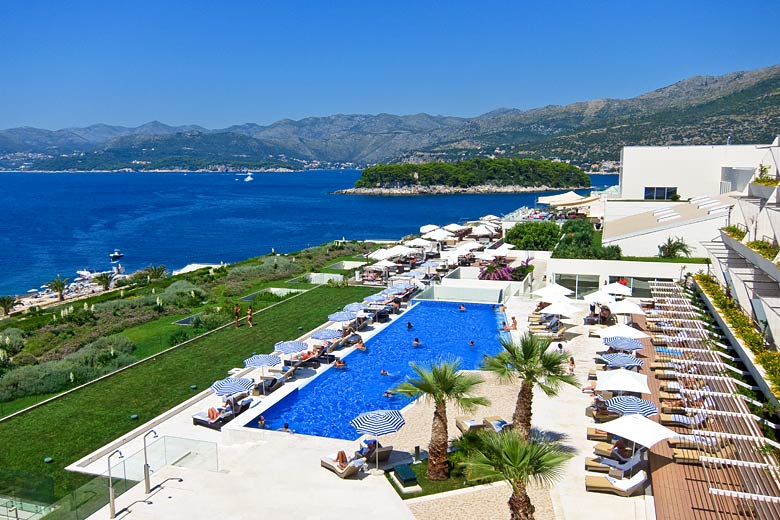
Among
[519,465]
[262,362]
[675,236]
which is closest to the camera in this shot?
[519,465]

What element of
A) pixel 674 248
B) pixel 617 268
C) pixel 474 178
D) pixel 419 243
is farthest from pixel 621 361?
pixel 474 178

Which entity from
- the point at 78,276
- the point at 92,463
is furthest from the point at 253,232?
the point at 92,463

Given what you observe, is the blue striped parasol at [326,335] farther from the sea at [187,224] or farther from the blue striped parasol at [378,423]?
the sea at [187,224]

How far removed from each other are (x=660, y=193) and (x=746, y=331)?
2910cm

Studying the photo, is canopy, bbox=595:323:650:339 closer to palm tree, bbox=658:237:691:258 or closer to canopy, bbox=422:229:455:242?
palm tree, bbox=658:237:691:258

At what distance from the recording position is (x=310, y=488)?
→ 12.8 metres

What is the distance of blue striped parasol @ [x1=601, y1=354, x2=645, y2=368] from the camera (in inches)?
729

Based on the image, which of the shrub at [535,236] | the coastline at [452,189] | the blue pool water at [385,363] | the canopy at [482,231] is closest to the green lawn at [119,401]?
the blue pool water at [385,363]

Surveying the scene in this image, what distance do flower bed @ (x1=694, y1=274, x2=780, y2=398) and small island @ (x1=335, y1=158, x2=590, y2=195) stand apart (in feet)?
468

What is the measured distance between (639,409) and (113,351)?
17856 mm

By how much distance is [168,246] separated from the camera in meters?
80.8

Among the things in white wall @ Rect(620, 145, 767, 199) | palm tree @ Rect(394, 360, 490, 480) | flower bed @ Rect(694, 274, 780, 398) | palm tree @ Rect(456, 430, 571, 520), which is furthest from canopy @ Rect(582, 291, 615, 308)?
white wall @ Rect(620, 145, 767, 199)

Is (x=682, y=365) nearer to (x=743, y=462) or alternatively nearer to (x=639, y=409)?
(x=639, y=409)

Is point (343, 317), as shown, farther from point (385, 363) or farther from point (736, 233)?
point (736, 233)
